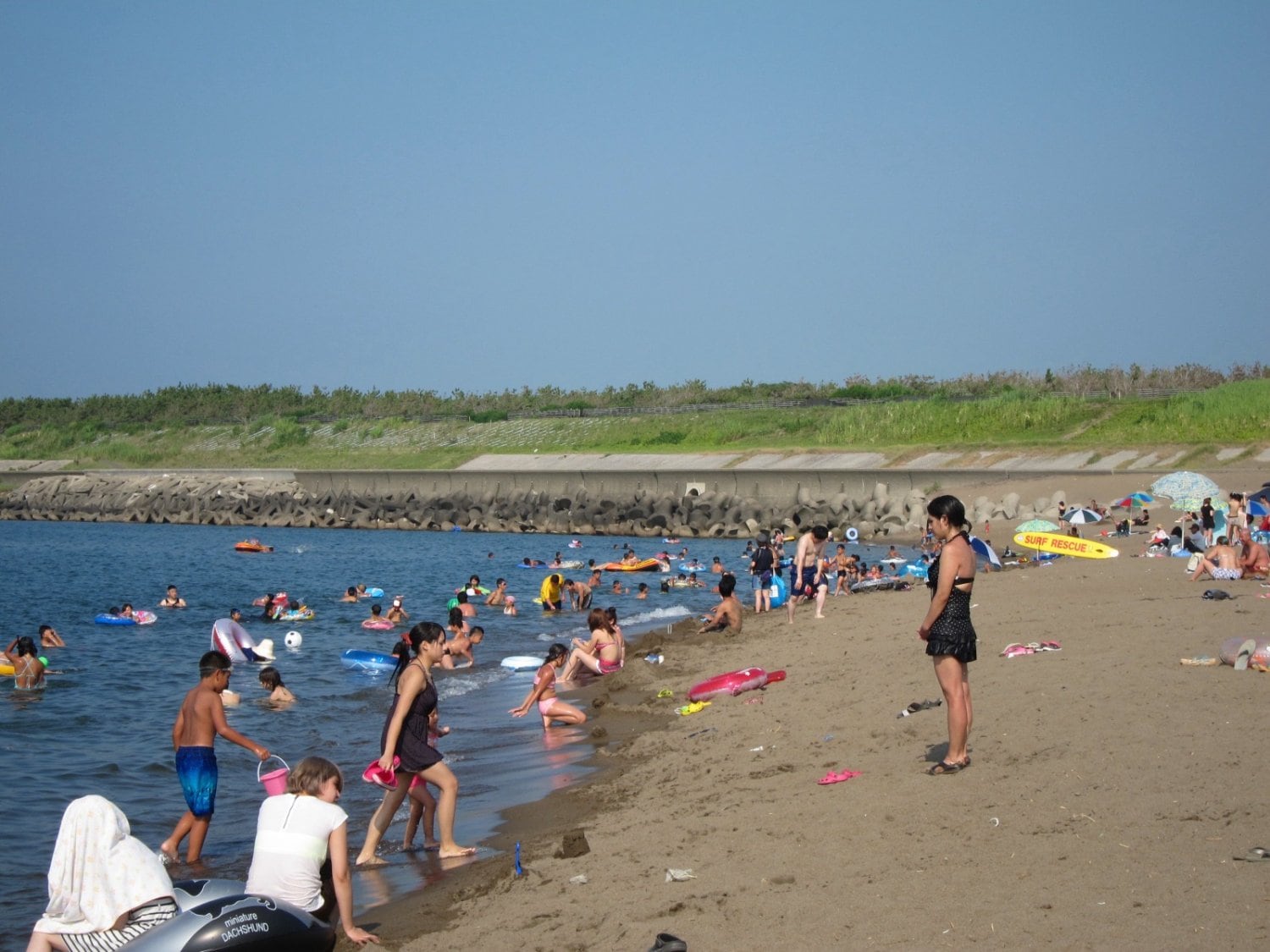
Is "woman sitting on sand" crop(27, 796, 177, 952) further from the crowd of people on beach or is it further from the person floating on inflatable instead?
the person floating on inflatable

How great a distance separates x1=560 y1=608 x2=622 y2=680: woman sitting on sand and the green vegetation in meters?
37.1

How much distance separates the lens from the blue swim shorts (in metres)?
8.74

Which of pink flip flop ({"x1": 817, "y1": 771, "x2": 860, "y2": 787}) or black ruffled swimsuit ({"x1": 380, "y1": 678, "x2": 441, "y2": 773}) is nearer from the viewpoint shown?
black ruffled swimsuit ({"x1": 380, "y1": 678, "x2": 441, "y2": 773})

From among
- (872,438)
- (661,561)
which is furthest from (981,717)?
(872,438)

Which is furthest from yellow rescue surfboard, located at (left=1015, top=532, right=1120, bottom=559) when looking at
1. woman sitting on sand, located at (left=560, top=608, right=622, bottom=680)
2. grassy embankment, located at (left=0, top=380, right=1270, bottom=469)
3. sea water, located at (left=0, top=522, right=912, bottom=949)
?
grassy embankment, located at (left=0, top=380, right=1270, bottom=469)

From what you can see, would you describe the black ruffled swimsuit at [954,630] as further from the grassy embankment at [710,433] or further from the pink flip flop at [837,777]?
the grassy embankment at [710,433]

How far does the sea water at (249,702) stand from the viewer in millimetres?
10188

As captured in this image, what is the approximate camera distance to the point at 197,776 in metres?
8.77

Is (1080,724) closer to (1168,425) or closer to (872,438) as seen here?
(1168,425)

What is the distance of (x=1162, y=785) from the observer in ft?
22.9

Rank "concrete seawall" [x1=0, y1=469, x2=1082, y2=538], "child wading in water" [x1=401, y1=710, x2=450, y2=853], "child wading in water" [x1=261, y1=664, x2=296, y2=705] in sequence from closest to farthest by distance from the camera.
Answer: "child wading in water" [x1=401, y1=710, x2=450, y2=853] < "child wading in water" [x1=261, y1=664, x2=296, y2=705] < "concrete seawall" [x1=0, y1=469, x2=1082, y2=538]

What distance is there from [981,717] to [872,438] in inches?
2205

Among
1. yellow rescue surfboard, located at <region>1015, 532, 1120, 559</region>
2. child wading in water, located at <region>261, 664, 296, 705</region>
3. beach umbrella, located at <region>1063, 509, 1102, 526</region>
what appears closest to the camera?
child wading in water, located at <region>261, 664, 296, 705</region>

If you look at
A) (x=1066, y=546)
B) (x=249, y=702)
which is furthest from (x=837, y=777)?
(x=1066, y=546)
